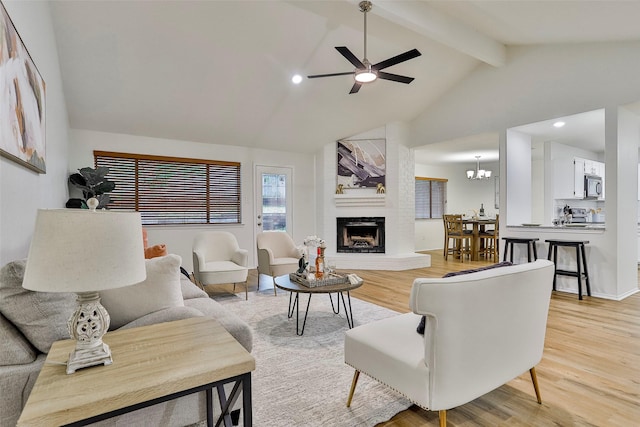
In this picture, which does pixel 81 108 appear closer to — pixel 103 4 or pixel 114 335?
pixel 103 4

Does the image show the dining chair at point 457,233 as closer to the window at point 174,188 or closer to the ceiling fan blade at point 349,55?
the window at point 174,188

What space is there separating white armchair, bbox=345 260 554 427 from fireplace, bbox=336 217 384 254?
4.77 meters

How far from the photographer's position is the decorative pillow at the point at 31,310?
4.25 ft

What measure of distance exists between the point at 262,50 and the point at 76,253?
378 cm

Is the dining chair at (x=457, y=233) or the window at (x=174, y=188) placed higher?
the window at (x=174, y=188)

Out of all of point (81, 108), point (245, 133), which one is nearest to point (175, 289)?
point (81, 108)

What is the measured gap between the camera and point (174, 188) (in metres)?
5.80

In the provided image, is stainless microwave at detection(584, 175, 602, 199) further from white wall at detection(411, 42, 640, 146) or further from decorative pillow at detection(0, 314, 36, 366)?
decorative pillow at detection(0, 314, 36, 366)

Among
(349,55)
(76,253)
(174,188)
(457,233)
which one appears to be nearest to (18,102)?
(76,253)

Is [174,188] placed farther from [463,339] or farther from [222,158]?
[463,339]

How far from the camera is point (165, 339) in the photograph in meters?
1.38

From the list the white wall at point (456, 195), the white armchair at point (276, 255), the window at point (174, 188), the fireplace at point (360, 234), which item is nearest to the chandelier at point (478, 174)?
the white wall at point (456, 195)

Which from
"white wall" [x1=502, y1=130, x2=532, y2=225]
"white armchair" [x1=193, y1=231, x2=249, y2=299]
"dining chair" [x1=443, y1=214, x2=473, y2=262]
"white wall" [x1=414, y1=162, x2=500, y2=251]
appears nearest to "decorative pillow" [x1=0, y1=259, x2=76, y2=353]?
"white armchair" [x1=193, y1=231, x2=249, y2=299]

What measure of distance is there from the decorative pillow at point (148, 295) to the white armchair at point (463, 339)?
3.52ft
